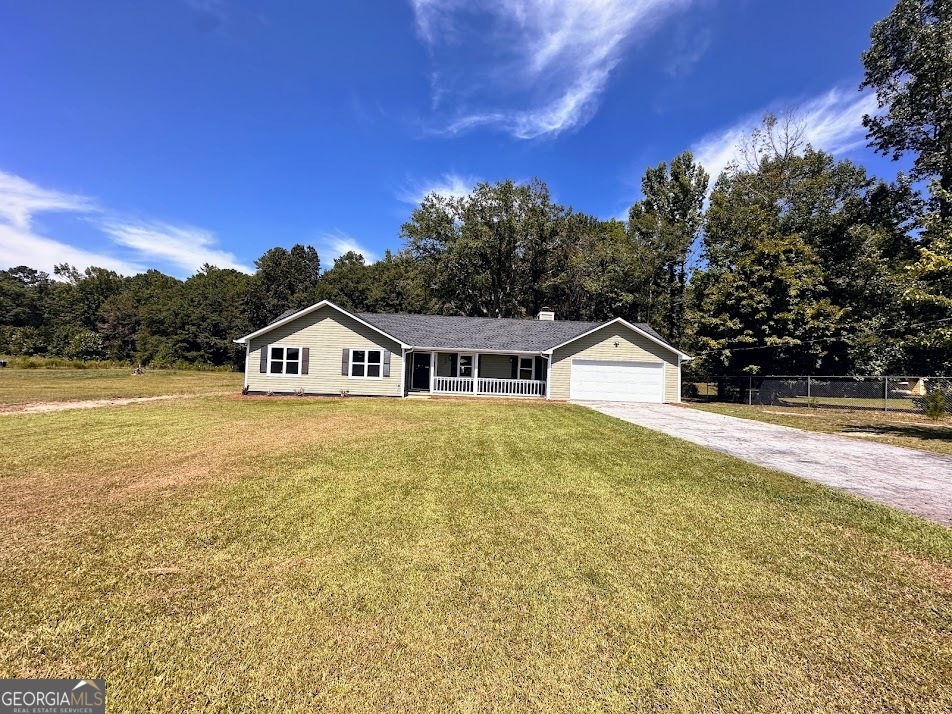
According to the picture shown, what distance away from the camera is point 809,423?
46.5 ft

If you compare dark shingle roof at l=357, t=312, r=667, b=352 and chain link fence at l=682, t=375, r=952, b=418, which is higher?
dark shingle roof at l=357, t=312, r=667, b=352

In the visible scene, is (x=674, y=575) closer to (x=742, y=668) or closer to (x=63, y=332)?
(x=742, y=668)

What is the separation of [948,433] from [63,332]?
82.2 m

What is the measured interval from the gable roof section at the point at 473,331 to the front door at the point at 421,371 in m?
1.35

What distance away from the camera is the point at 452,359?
23.2 metres

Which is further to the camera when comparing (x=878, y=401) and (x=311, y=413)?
→ (x=878, y=401)

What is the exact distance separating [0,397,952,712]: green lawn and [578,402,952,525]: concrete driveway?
78cm

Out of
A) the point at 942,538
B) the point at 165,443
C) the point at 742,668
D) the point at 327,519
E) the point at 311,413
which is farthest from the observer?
the point at 311,413

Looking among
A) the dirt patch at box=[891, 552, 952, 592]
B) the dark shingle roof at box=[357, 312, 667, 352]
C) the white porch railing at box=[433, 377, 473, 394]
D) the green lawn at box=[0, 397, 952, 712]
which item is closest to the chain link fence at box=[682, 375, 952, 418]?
the dark shingle roof at box=[357, 312, 667, 352]

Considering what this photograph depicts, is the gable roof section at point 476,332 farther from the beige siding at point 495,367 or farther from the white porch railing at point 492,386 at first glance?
the white porch railing at point 492,386

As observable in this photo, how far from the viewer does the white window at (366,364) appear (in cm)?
2067

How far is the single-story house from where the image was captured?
803 inches

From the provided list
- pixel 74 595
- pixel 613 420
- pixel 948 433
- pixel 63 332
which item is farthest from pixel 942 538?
pixel 63 332

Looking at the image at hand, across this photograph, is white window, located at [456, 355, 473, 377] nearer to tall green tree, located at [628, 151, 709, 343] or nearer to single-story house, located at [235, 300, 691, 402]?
single-story house, located at [235, 300, 691, 402]
